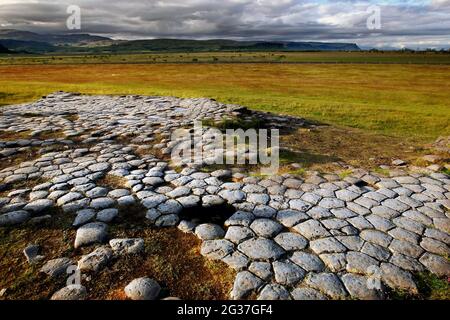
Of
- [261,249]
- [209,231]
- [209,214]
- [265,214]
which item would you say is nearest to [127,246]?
[209,231]

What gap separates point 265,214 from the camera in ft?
16.6

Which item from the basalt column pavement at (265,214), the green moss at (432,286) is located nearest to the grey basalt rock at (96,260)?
the basalt column pavement at (265,214)

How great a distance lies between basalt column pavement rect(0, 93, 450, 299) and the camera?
3.79 meters

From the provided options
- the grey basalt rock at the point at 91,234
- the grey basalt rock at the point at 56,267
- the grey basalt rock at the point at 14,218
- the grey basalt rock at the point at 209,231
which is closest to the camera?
the grey basalt rock at the point at 56,267

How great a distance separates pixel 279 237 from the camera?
14.7ft

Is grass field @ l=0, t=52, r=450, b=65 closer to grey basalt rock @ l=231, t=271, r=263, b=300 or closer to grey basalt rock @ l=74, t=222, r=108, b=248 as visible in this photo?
grey basalt rock @ l=74, t=222, r=108, b=248

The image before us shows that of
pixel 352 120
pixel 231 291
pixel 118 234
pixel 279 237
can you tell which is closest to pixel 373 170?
pixel 279 237

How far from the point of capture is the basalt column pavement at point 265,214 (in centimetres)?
379

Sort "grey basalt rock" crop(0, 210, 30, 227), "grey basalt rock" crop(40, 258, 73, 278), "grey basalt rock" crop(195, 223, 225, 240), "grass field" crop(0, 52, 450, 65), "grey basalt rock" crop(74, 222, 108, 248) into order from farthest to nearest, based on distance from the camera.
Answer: "grass field" crop(0, 52, 450, 65)
"grey basalt rock" crop(0, 210, 30, 227)
"grey basalt rock" crop(195, 223, 225, 240)
"grey basalt rock" crop(74, 222, 108, 248)
"grey basalt rock" crop(40, 258, 73, 278)

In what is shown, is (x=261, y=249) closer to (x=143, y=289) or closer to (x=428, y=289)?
(x=143, y=289)

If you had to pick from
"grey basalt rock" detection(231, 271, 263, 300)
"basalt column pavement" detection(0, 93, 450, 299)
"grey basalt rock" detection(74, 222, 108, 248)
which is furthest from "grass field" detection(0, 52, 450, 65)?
"grey basalt rock" detection(231, 271, 263, 300)

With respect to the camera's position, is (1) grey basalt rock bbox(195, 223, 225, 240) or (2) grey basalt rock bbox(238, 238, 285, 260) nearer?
(2) grey basalt rock bbox(238, 238, 285, 260)

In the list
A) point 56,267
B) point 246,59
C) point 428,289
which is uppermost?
point 246,59

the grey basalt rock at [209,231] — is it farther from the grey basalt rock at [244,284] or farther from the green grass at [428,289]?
the green grass at [428,289]
